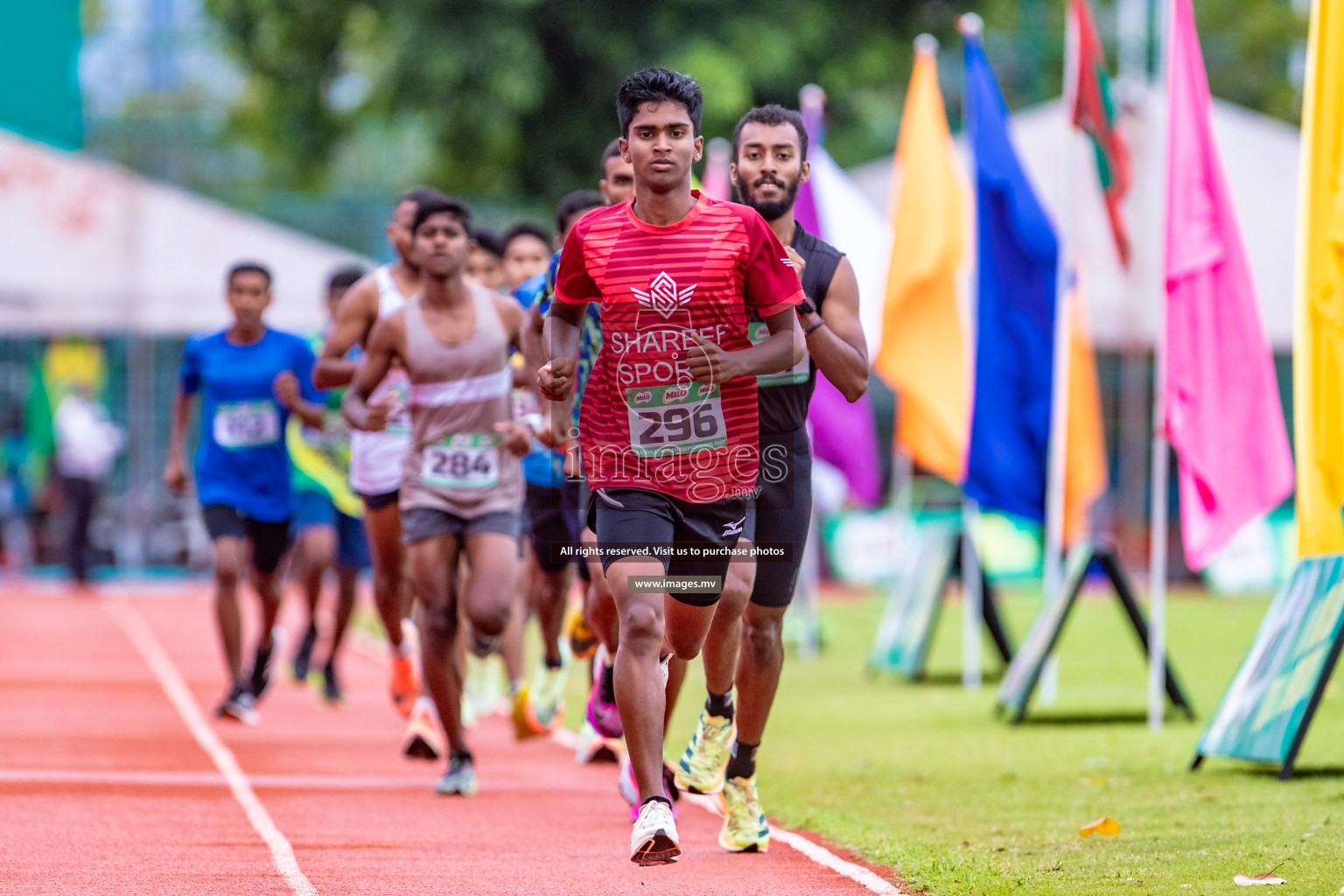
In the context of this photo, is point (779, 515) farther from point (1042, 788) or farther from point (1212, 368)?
point (1212, 368)

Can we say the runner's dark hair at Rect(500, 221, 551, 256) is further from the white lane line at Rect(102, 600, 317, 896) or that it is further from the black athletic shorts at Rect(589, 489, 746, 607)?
the black athletic shorts at Rect(589, 489, 746, 607)

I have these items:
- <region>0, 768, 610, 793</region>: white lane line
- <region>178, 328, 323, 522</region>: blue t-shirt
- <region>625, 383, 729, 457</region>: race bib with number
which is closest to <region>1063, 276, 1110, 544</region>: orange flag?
<region>178, 328, 323, 522</region>: blue t-shirt

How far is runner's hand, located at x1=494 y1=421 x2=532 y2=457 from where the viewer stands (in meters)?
8.99

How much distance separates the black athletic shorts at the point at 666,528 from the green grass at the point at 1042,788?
1.23 metres

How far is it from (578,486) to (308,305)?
16803 mm

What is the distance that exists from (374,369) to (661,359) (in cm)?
299

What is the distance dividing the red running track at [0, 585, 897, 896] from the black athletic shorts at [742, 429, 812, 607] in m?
0.96

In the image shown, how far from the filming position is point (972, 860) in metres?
7.13

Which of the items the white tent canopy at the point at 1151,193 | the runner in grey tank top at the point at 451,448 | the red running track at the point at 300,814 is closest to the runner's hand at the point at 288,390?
the red running track at the point at 300,814

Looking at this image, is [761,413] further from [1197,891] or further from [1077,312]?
[1077,312]

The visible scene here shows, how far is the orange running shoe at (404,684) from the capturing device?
11.3 meters

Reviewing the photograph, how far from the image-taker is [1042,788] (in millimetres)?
9258

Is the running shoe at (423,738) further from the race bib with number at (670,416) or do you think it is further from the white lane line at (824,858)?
the race bib with number at (670,416)

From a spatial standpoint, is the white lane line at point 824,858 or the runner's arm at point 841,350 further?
the runner's arm at point 841,350
